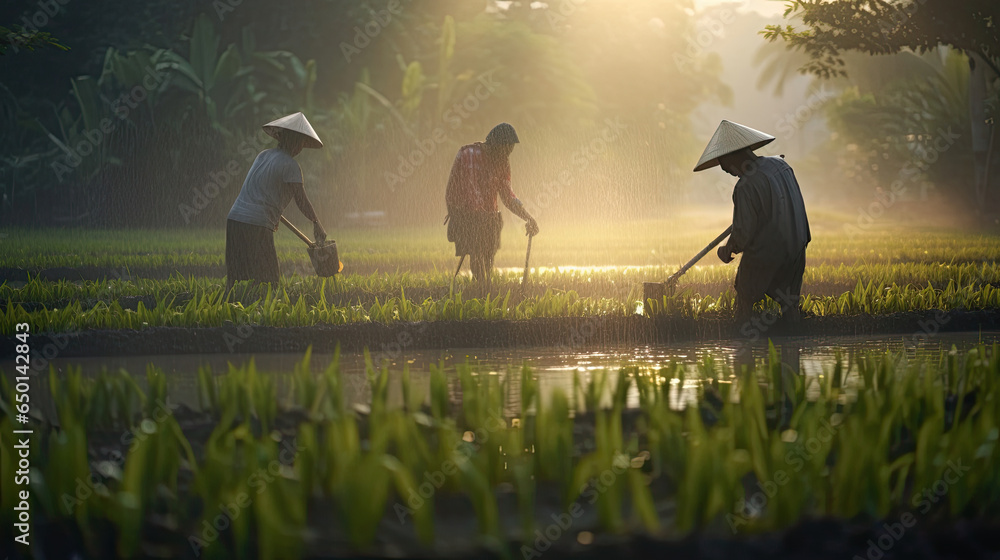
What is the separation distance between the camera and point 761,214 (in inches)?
237

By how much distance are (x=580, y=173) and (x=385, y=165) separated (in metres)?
9.45

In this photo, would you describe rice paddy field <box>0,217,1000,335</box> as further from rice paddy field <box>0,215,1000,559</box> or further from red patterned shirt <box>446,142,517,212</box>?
red patterned shirt <box>446,142,517,212</box>

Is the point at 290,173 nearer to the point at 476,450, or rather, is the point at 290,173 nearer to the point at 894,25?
the point at 476,450

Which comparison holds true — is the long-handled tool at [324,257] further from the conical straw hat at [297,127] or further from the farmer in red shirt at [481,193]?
the farmer in red shirt at [481,193]

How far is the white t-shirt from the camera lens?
6.57m

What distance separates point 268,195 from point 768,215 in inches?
132

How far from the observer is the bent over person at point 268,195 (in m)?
6.57

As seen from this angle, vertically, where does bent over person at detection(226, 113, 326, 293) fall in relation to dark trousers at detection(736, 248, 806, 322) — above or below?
above

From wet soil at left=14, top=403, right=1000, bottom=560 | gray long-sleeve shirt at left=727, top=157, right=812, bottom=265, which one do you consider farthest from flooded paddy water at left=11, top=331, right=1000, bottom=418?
wet soil at left=14, top=403, right=1000, bottom=560

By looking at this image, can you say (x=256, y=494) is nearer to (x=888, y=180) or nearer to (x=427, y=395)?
(x=427, y=395)

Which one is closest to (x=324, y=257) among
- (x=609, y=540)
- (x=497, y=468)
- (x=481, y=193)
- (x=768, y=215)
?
(x=481, y=193)

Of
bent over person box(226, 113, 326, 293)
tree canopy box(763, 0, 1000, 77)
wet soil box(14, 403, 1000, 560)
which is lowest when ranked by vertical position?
wet soil box(14, 403, 1000, 560)

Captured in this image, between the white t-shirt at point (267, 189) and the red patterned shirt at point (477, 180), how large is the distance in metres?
1.44

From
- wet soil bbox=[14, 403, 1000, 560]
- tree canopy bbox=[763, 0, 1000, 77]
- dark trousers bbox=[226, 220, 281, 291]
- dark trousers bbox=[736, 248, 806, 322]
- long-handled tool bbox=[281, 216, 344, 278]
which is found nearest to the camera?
wet soil bbox=[14, 403, 1000, 560]
